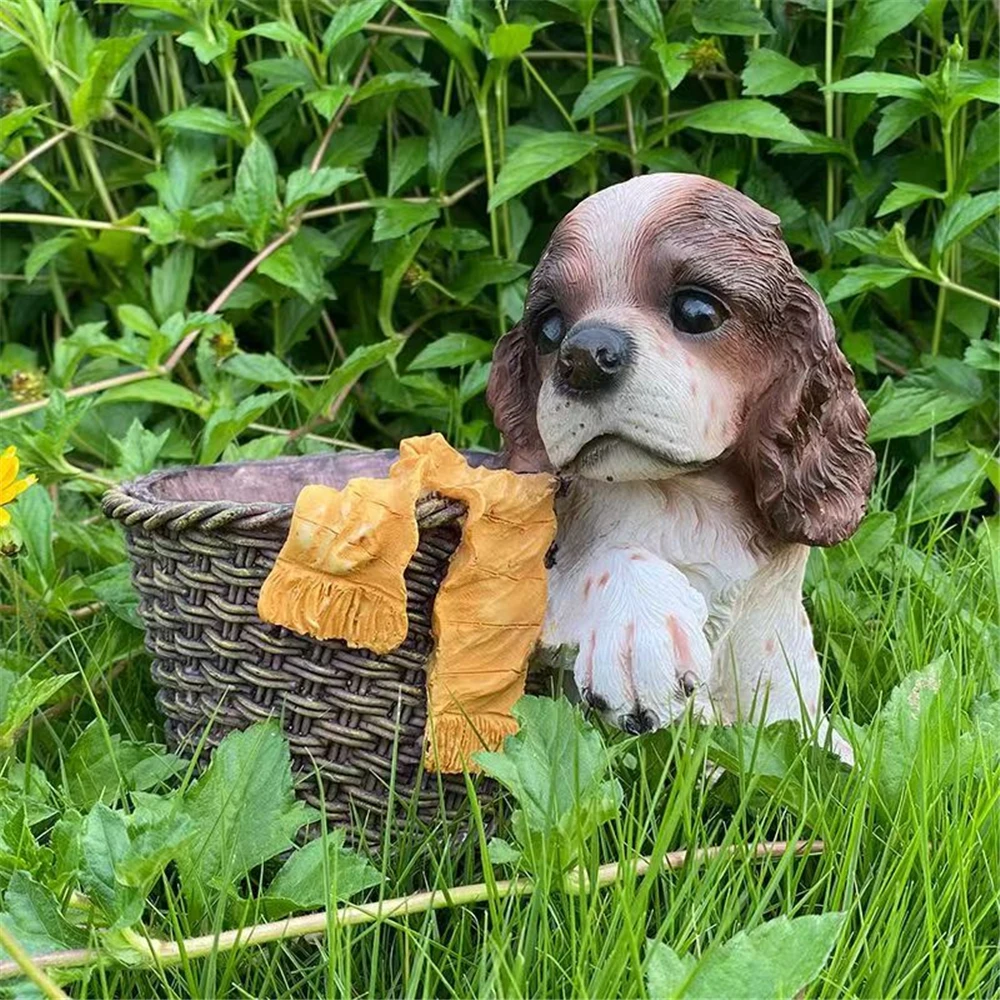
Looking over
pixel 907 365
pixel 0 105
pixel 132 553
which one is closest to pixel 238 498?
pixel 132 553

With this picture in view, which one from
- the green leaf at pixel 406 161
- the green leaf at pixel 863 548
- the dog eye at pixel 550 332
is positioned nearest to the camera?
the dog eye at pixel 550 332

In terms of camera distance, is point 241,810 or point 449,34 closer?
point 241,810

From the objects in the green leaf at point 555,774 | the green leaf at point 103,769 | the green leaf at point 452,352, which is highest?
the green leaf at point 555,774

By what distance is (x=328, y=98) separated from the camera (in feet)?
6.17

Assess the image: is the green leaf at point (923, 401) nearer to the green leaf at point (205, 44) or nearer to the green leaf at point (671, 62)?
the green leaf at point (671, 62)

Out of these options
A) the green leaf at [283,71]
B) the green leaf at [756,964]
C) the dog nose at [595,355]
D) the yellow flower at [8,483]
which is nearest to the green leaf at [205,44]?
the green leaf at [283,71]

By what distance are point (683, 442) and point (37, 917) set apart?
64 cm

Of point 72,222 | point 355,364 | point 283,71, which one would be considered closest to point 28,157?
point 72,222

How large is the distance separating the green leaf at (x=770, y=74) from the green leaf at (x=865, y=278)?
0.28m

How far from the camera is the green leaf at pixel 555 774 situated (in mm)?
1005

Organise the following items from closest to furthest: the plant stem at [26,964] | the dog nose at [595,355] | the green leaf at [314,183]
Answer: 1. the plant stem at [26,964]
2. the dog nose at [595,355]
3. the green leaf at [314,183]

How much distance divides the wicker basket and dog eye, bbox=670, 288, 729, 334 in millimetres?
270

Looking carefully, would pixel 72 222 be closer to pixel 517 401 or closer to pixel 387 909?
pixel 517 401

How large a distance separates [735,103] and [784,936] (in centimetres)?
130
